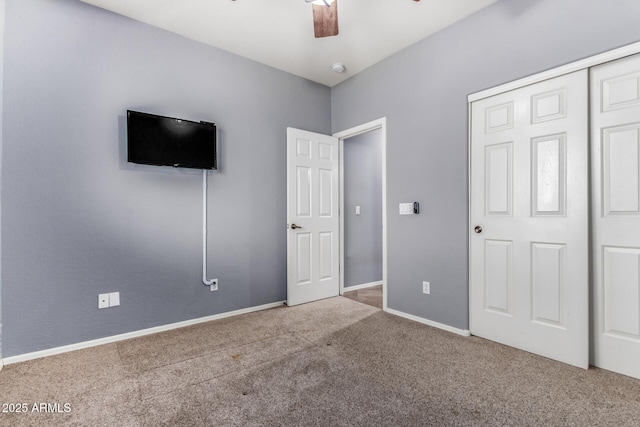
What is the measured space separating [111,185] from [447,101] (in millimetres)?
3044

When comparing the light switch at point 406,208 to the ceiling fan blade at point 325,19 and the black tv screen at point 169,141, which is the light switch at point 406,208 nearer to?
the ceiling fan blade at point 325,19

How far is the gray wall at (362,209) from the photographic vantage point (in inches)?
165

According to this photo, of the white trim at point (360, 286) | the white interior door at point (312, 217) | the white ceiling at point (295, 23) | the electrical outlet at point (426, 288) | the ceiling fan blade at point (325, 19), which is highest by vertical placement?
the white ceiling at point (295, 23)

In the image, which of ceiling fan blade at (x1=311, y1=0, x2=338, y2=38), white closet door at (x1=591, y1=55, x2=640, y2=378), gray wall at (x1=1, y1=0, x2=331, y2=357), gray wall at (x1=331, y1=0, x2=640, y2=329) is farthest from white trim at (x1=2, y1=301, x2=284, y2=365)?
white closet door at (x1=591, y1=55, x2=640, y2=378)

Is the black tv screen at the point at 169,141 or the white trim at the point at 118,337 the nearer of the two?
the white trim at the point at 118,337

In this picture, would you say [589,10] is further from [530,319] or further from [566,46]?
[530,319]

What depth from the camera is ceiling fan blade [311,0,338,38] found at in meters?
1.95

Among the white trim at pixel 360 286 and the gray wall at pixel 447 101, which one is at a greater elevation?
the gray wall at pixel 447 101

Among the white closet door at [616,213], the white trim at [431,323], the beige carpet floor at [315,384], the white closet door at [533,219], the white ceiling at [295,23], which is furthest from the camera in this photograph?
the white trim at [431,323]

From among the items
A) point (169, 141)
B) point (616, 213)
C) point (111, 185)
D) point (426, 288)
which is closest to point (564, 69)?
point (616, 213)

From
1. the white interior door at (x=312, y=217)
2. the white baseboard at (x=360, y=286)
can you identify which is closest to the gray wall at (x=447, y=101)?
the white interior door at (x=312, y=217)

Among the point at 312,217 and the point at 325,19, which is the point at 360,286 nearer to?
the point at 312,217

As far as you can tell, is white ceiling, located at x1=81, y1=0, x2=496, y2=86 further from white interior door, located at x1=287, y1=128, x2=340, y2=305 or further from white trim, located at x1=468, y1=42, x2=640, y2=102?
white interior door, located at x1=287, y1=128, x2=340, y2=305

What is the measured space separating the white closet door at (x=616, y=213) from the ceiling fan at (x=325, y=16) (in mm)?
1779
